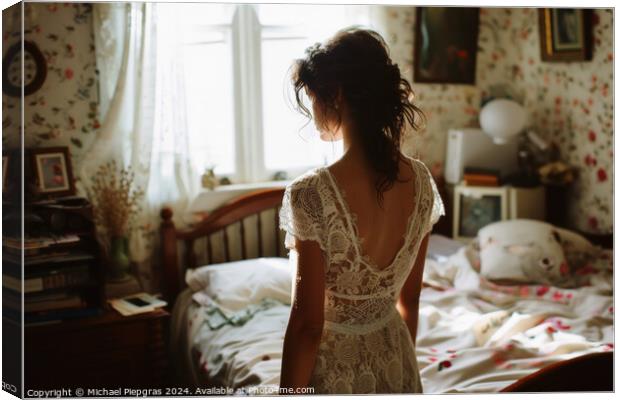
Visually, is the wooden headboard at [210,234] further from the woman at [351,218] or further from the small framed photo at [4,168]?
the woman at [351,218]

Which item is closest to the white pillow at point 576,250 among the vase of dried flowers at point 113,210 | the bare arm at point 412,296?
the bare arm at point 412,296

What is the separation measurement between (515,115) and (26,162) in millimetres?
2007

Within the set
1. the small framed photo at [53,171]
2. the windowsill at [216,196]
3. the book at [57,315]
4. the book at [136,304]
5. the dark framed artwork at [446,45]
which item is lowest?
the book at [136,304]

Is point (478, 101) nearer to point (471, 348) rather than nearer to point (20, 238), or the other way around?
point (471, 348)

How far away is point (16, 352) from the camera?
1596mm

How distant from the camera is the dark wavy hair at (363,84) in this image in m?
1.24

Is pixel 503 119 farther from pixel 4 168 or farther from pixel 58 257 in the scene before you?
pixel 4 168

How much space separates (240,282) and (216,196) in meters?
0.45

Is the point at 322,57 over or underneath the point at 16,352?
over

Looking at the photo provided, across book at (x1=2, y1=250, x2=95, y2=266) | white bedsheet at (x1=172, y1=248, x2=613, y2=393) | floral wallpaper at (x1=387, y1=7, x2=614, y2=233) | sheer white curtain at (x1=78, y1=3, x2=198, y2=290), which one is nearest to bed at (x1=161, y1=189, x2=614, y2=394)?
white bedsheet at (x1=172, y1=248, x2=613, y2=393)


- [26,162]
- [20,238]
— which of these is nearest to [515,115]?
[26,162]

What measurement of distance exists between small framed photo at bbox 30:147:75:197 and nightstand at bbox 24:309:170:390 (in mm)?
434

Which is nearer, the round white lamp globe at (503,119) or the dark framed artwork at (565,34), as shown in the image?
the dark framed artwork at (565,34)

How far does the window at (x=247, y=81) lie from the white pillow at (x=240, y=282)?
427 mm
